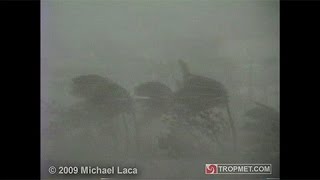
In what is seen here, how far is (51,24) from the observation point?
14.6 feet

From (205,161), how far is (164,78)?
0.76 meters

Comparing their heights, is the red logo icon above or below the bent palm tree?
below

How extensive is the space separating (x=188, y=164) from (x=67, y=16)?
61.3 inches

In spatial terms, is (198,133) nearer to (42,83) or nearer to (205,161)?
(205,161)

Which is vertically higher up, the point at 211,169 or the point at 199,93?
the point at 199,93

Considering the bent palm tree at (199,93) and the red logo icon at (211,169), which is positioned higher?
the bent palm tree at (199,93)

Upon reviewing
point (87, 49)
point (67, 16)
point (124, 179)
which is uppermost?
point (67, 16)

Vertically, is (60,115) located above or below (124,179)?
above

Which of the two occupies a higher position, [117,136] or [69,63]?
[69,63]

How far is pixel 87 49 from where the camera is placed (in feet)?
14.6
